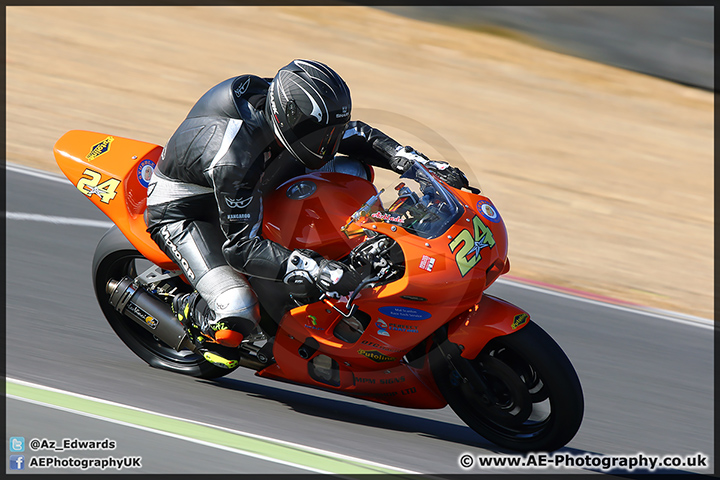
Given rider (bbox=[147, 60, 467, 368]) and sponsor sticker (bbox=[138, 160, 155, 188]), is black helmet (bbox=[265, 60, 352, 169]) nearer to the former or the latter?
rider (bbox=[147, 60, 467, 368])

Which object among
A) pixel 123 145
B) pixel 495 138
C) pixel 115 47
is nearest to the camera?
pixel 123 145

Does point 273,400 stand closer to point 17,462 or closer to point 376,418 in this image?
point 376,418

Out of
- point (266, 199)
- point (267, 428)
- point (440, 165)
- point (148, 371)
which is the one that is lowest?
point (148, 371)

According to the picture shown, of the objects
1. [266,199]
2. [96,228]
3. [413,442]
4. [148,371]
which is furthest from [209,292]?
[96,228]

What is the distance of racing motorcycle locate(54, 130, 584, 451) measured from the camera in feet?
13.0

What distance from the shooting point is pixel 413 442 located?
14.3 feet

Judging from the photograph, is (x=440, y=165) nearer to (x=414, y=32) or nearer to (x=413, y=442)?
(x=413, y=442)

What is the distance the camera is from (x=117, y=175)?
15.7 ft

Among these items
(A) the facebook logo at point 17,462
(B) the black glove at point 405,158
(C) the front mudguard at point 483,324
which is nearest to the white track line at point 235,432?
(A) the facebook logo at point 17,462

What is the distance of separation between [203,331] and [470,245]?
1.53m

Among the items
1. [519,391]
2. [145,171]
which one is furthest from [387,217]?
[145,171]

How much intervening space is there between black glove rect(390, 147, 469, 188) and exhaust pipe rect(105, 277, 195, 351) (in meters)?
1.56

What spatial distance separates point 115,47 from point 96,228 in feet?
21.4

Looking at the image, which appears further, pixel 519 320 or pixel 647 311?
pixel 647 311
